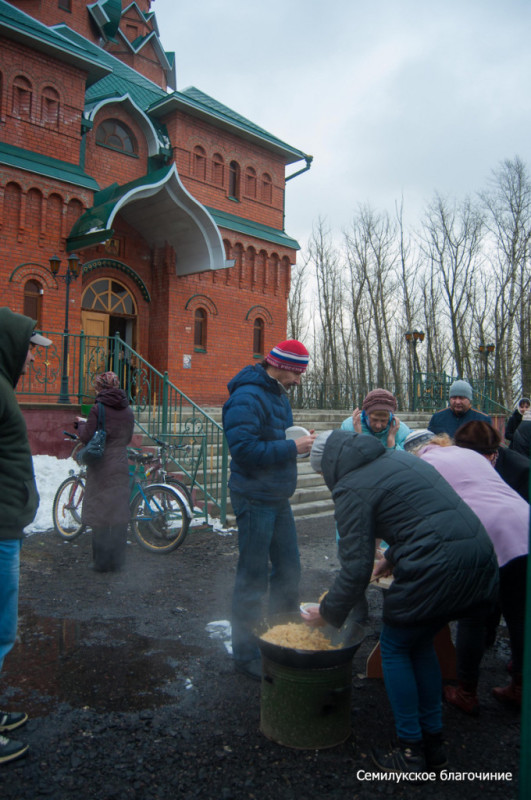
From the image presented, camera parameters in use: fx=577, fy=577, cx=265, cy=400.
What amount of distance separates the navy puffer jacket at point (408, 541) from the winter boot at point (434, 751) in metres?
0.61

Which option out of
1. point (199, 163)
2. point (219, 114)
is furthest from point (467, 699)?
point (219, 114)

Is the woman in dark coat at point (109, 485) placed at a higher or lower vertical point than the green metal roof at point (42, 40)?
lower

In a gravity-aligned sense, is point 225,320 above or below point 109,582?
above

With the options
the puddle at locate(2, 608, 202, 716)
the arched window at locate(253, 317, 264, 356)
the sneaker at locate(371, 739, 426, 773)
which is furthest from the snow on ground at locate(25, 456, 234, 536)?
the arched window at locate(253, 317, 264, 356)

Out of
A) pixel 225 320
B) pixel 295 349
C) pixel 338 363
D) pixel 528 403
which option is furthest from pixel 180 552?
pixel 338 363

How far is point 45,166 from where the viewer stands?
13.2m

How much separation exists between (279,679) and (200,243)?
1332 cm

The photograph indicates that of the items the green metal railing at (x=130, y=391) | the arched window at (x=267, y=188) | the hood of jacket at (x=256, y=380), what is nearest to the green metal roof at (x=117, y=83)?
the arched window at (x=267, y=188)

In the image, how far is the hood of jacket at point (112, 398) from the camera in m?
6.04


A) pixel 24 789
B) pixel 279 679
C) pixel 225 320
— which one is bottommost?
pixel 24 789

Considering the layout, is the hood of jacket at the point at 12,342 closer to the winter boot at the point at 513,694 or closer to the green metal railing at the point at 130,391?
the winter boot at the point at 513,694

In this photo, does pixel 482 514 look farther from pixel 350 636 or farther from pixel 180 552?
pixel 180 552

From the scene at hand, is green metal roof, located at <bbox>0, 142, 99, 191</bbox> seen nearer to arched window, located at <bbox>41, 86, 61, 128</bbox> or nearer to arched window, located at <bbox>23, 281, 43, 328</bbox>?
arched window, located at <bbox>41, 86, 61, 128</bbox>

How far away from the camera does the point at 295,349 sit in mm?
3736
